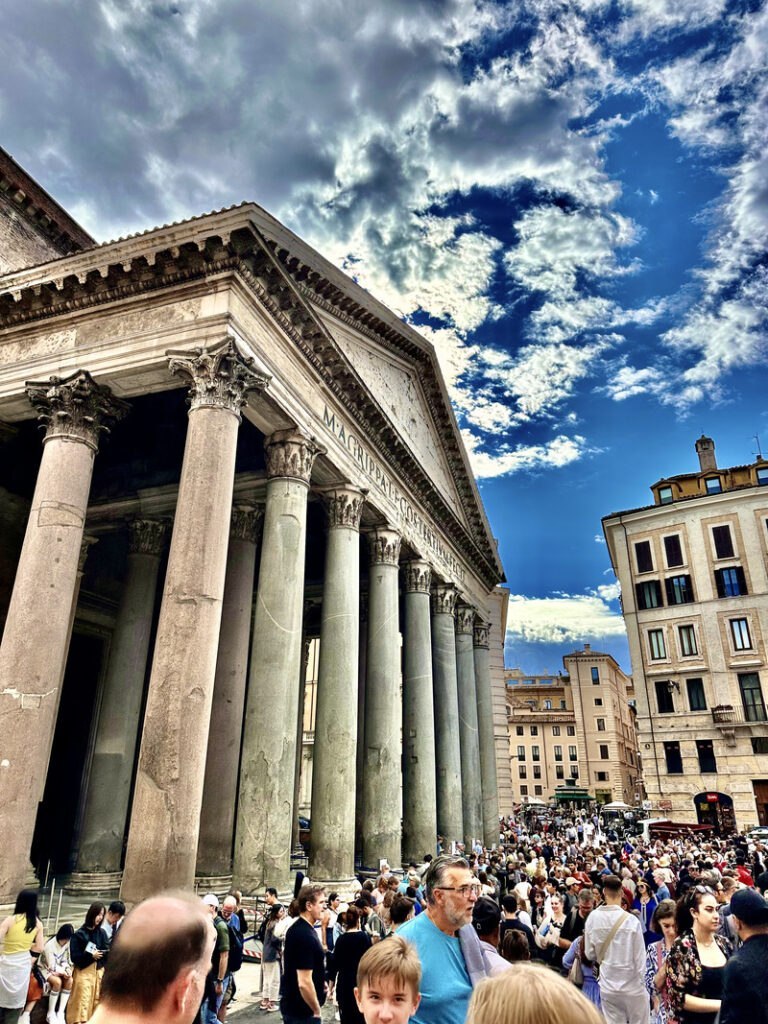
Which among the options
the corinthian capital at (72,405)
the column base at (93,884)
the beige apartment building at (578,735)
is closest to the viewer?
the corinthian capital at (72,405)

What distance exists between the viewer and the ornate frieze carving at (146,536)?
606 inches

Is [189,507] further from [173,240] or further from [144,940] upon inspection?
[144,940]

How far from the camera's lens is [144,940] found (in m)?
1.70

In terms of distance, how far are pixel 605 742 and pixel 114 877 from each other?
185ft

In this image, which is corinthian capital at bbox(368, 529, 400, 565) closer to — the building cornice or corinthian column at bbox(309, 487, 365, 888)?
corinthian column at bbox(309, 487, 365, 888)

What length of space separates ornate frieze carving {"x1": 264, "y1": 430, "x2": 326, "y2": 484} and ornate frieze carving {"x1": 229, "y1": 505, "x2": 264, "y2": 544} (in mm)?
2671

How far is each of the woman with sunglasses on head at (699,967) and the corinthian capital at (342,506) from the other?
34.1 ft

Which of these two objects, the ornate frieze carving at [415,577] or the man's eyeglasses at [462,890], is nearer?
the man's eyeglasses at [462,890]

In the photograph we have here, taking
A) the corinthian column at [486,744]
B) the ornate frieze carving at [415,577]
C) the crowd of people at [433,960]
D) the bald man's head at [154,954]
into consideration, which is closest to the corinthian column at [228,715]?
the crowd of people at [433,960]

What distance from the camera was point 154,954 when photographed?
168cm

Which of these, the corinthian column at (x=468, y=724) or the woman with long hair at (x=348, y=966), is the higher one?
the corinthian column at (x=468, y=724)

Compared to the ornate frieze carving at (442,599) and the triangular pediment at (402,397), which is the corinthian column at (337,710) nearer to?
the triangular pediment at (402,397)

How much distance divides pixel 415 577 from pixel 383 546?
8.48 feet

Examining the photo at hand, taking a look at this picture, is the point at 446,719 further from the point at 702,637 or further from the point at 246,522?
the point at 702,637
